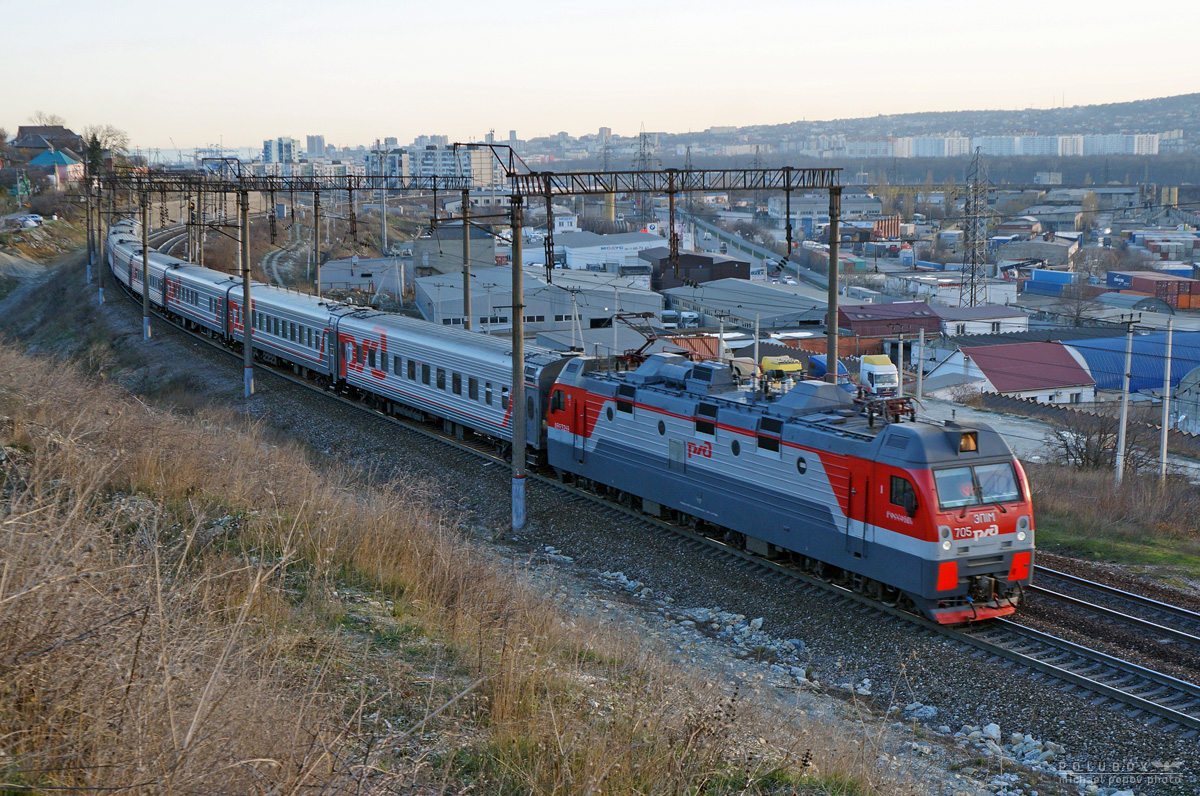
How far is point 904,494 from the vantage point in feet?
44.8

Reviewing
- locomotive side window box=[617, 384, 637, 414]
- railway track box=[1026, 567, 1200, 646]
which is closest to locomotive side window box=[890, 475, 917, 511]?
railway track box=[1026, 567, 1200, 646]

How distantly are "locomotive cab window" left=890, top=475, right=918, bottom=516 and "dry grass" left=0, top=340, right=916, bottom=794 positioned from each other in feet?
13.3

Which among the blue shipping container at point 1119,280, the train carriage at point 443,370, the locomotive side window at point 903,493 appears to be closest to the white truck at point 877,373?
the train carriage at point 443,370

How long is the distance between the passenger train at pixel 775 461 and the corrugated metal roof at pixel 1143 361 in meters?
40.9

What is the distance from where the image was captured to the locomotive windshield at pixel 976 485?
532 inches

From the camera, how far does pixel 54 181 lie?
117 m

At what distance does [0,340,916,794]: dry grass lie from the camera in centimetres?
513

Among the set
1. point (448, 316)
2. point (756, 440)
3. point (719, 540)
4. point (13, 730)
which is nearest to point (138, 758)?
point (13, 730)

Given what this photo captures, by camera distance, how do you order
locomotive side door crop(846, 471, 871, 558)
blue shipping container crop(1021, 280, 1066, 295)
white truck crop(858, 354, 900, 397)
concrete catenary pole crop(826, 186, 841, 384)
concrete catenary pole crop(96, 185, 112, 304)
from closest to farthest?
1. locomotive side door crop(846, 471, 871, 558)
2. concrete catenary pole crop(826, 186, 841, 384)
3. white truck crop(858, 354, 900, 397)
4. concrete catenary pole crop(96, 185, 112, 304)
5. blue shipping container crop(1021, 280, 1066, 295)

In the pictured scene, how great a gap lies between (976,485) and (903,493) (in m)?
1.01

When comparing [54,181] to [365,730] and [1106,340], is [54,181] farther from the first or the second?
[365,730]

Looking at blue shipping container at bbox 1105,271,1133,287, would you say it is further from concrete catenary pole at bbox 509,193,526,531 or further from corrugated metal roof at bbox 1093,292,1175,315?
concrete catenary pole at bbox 509,193,526,531

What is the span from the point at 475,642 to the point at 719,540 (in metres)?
8.38

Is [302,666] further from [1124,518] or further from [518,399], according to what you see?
[1124,518]
